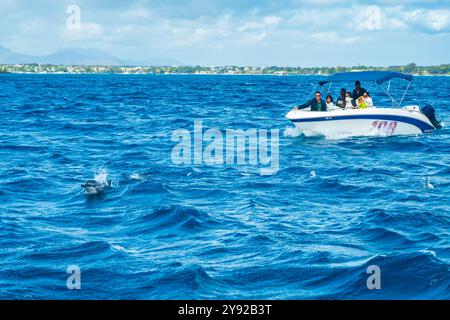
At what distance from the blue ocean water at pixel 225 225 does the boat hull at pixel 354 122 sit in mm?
2794

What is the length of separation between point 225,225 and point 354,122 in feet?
58.9

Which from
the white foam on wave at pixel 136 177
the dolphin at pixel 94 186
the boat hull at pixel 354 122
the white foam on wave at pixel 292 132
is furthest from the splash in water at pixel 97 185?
the white foam on wave at pixel 292 132

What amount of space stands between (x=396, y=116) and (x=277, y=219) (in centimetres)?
1837

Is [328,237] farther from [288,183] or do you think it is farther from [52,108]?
[52,108]

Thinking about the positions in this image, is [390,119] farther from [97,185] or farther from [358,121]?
[97,185]

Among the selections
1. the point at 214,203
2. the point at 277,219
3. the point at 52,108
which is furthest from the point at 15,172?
the point at 52,108

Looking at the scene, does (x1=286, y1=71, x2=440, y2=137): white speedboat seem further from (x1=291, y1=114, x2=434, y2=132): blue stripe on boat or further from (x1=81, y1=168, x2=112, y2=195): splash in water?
(x1=81, y1=168, x2=112, y2=195): splash in water

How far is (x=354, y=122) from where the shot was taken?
31.9 m

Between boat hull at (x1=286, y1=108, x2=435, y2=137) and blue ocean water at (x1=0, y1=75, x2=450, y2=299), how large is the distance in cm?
279

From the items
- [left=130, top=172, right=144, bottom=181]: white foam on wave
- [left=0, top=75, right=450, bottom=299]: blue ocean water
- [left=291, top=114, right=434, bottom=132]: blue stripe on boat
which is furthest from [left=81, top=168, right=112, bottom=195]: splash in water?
[left=291, top=114, right=434, bottom=132]: blue stripe on boat

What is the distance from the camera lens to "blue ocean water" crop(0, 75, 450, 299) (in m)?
11.4

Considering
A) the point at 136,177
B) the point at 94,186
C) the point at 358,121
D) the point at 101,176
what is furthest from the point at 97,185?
the point at 358,121
